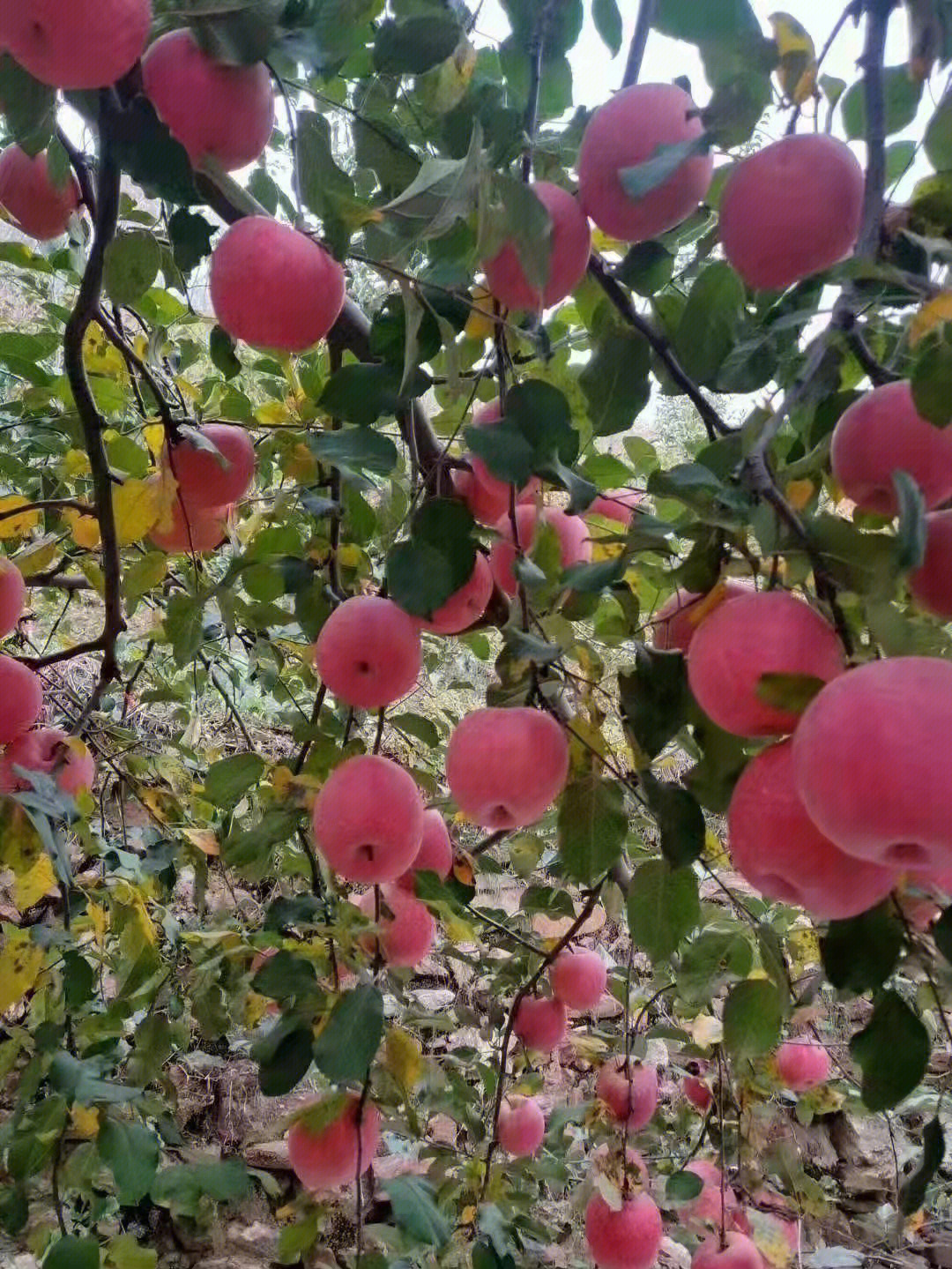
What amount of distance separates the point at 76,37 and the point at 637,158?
1.08ft

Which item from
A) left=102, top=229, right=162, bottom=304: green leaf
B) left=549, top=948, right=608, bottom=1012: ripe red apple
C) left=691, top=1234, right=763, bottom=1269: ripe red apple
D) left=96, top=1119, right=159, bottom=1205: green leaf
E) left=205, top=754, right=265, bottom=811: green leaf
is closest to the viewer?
left=102, top=229, right=162, bottom=304: green leaf

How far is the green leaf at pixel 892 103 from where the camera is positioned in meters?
0.63

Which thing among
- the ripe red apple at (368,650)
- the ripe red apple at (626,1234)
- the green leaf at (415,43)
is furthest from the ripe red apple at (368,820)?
the ripe red apple at (626,1234)

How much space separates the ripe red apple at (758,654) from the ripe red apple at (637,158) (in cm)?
29

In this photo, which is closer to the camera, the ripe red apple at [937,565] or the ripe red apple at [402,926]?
the ripe red apple at [937,565]

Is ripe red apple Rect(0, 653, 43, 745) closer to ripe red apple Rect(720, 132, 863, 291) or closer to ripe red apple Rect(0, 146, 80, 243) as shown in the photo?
ripe red apple Rect(0, 146, 80, 243)

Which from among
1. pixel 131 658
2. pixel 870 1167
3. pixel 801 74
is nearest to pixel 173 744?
pixel 131 658

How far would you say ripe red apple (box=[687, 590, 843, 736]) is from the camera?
432 millimetres

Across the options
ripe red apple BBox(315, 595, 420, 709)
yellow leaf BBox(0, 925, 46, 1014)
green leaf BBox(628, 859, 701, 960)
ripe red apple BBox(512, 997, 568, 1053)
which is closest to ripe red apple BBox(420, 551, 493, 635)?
ripe red apple BBox(315, 595, 420, 709)

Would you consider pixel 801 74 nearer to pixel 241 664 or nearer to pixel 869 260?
pixel 869 260

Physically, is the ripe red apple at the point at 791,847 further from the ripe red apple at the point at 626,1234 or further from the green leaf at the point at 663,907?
the ripe red apple at the point at 626,1234

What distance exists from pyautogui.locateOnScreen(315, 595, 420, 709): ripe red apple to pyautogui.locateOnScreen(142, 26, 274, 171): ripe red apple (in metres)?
0.33

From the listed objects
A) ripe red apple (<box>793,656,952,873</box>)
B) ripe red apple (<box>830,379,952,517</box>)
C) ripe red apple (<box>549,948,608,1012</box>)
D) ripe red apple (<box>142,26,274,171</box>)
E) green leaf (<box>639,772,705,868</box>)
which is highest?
ripe red apple (<box>142,26,274,171</box>)

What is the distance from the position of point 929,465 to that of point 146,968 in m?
0.92
